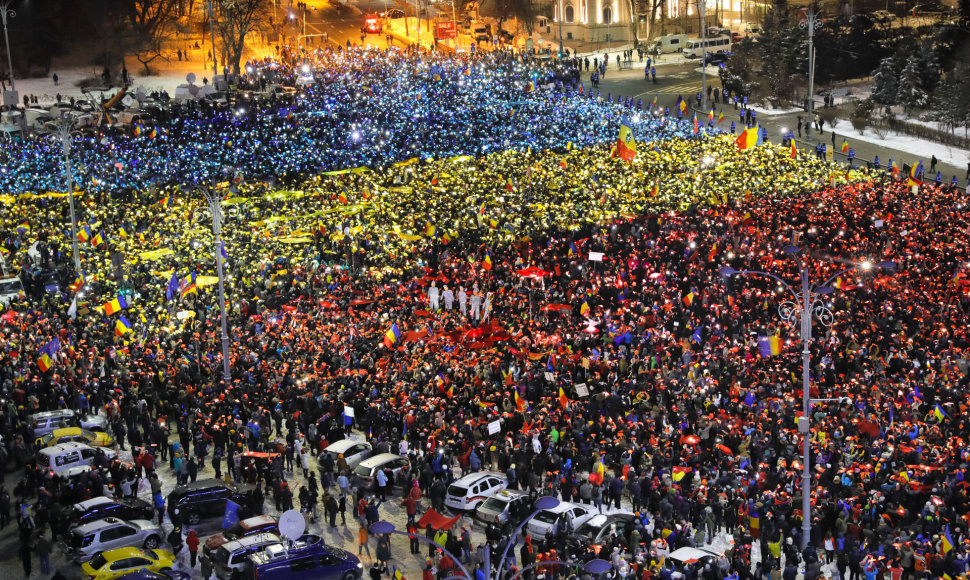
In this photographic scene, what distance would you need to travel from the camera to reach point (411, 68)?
61281 millimetres

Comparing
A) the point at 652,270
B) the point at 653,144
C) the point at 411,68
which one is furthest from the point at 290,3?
the point at 652,270

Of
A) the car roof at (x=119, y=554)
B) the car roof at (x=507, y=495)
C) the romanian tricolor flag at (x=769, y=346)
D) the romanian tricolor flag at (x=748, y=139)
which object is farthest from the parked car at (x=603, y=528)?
the romanian tricolor flag at (x=748, y=139)

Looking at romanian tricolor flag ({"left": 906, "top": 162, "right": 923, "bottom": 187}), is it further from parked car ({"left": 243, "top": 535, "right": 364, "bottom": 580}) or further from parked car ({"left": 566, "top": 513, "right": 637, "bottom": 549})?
parked car ({"left": 243, "top": 535, "right": 364, "bottom": 580})

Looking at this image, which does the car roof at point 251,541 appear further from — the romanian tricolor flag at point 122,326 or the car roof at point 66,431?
the romanian tricolor flag at point 122,326

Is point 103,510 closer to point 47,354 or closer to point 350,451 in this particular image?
point 350,451

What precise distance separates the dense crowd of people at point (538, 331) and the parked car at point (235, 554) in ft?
9.54

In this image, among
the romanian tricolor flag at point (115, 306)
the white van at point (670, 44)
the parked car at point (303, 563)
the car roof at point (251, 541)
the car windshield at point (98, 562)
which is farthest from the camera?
the white van at point (670, 44)

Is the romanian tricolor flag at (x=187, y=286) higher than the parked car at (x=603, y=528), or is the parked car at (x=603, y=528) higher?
the romanian tricolor flag at (x=187, y=286)

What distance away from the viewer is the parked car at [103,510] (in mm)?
27469

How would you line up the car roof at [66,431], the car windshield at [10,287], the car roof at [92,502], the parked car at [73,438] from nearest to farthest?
the car roof at [92,502] → the parked car at [73,438] → the car roof at [66,431] → the car windshield at [10,287]

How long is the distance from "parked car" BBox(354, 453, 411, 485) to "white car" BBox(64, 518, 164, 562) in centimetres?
536

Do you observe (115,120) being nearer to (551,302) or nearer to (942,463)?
(551,302)

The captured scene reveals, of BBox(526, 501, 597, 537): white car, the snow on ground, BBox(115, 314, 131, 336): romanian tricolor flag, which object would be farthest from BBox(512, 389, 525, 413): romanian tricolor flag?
the snow on ground

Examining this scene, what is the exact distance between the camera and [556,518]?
28.0m
